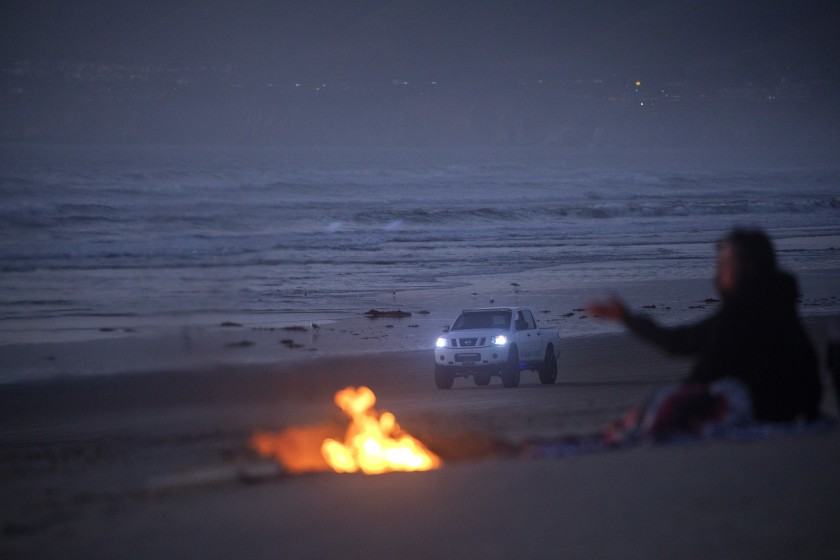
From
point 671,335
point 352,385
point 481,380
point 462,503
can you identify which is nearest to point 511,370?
point 481,380

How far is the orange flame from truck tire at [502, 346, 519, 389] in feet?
25.9

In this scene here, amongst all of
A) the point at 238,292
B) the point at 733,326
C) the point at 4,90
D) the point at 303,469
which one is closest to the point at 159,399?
the point at 303,469

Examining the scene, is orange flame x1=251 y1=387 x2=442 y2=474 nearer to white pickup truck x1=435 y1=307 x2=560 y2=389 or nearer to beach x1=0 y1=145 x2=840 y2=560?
beach x1=0 y1=145 x2=840 y2=560

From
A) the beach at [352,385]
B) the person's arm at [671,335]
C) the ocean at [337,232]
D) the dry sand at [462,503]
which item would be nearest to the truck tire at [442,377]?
the beach at [352,385]

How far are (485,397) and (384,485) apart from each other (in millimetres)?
10001

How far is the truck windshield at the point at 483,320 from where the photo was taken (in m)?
20.1

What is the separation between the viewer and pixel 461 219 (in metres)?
70.8

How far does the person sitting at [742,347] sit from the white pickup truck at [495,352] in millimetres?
11266

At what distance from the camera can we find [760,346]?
24.1 feet

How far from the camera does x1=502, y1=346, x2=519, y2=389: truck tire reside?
19203 mm

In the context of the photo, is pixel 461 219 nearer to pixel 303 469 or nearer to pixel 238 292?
pixel 238 292

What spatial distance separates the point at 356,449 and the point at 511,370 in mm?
10202

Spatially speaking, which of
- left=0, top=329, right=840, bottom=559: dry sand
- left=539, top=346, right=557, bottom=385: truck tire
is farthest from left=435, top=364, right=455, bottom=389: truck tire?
left=0, top=329, right=840, bottom=559: dry sand

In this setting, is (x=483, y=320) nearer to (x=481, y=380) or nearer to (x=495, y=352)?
(x=481, y=380)
